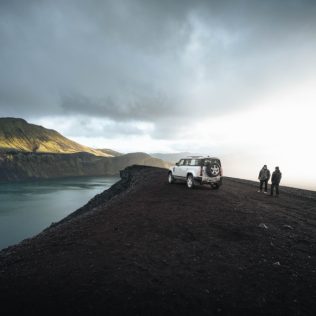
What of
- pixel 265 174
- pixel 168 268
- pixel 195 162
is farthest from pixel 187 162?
pixel 168 268

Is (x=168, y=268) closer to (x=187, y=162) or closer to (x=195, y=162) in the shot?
(x=195, y=162)

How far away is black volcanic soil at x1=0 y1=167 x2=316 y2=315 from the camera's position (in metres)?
5.80

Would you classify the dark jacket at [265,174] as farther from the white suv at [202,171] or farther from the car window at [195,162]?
the car window at [195,162]

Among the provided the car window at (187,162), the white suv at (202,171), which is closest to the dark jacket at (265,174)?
the white suv at (202,171)

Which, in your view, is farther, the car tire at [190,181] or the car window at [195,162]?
the car tire at [190,181]

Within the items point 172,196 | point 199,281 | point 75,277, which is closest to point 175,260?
point 199,281

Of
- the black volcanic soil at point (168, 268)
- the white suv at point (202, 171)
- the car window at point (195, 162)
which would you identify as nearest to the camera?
the black volcanic soil at point (168, 268)

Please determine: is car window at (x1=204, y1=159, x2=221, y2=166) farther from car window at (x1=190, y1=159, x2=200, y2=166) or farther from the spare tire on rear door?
car window at (x1=190, y1=159, x2=200, y2=166)

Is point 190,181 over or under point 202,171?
under

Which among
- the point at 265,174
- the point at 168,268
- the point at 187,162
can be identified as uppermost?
the point at 187,162

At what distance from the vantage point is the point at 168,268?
296 inches

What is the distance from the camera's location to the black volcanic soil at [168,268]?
580 centimetres

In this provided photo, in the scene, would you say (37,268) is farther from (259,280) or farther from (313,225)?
(313,225)

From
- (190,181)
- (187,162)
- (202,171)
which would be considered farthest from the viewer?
(187,162)
